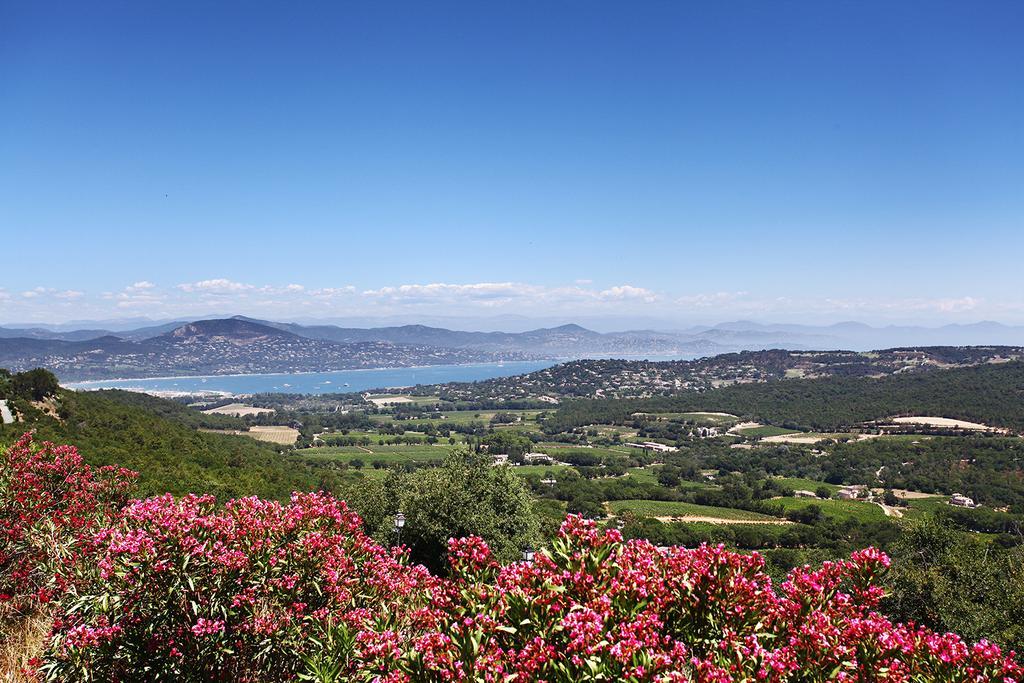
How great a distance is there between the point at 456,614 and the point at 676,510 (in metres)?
64.8

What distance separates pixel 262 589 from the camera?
7.03m

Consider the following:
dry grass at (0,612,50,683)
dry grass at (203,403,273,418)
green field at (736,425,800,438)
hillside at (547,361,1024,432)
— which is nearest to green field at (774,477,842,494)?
green field at (736,425,800,438)

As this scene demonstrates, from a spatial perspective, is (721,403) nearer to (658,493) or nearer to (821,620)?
(658,493)

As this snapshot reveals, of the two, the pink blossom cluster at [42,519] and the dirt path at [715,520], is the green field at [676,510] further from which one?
the pink blossom cluster at [42,519]

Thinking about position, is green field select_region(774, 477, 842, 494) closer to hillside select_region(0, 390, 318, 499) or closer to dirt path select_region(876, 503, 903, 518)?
dirt path select_region(876, 503, 903, 518)

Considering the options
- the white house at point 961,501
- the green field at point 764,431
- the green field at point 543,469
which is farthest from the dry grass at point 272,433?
the white house at point 961,501

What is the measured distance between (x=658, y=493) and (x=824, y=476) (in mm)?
29410

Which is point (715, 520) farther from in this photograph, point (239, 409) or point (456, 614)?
point (239, 409)

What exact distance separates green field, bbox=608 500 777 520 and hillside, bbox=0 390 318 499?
114ft

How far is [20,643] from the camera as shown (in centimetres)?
754

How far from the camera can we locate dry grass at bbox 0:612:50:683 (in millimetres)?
6652

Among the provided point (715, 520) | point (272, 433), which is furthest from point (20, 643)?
point (272, 433)

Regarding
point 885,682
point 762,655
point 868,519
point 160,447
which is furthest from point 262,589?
point 868,519

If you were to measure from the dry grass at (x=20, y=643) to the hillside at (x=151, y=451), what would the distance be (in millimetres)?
15719
